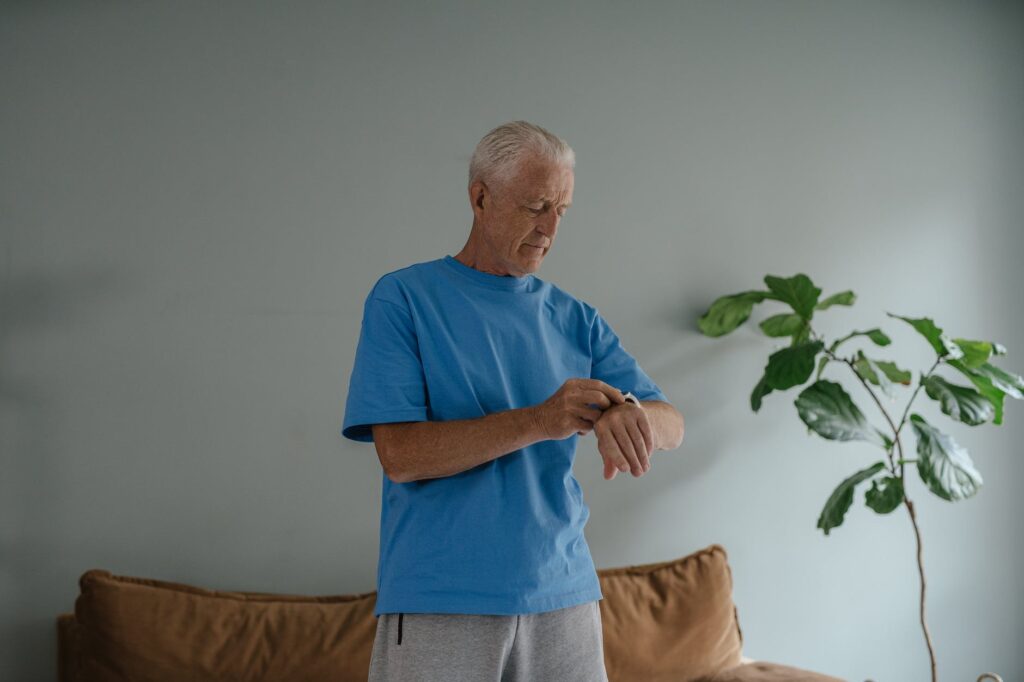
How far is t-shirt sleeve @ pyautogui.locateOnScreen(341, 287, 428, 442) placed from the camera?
1156mm

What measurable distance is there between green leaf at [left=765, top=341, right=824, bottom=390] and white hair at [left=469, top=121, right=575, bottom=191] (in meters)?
1.36

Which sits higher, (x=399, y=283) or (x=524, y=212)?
(x=524, y=212)

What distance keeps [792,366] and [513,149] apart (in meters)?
1.42

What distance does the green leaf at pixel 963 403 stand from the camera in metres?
2.41

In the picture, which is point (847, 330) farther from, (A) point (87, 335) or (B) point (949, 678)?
(A) point (87, 335)

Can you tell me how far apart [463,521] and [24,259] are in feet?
5.14

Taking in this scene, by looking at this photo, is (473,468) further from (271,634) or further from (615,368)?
(271,634)

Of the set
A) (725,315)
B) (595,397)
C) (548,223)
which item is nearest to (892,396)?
(725,315)

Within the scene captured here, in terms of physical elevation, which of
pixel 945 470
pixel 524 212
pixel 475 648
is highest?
pixel 524 212

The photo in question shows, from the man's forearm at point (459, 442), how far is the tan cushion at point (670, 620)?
4.21 ft

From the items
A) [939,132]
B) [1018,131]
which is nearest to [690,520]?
[939,132]

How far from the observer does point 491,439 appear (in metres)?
1.10

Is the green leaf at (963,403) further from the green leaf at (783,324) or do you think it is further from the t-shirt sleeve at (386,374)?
→ the t-shirt sleeve at (386,374)

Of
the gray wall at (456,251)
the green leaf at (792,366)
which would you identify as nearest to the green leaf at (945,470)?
the green leaf at (792,366)
